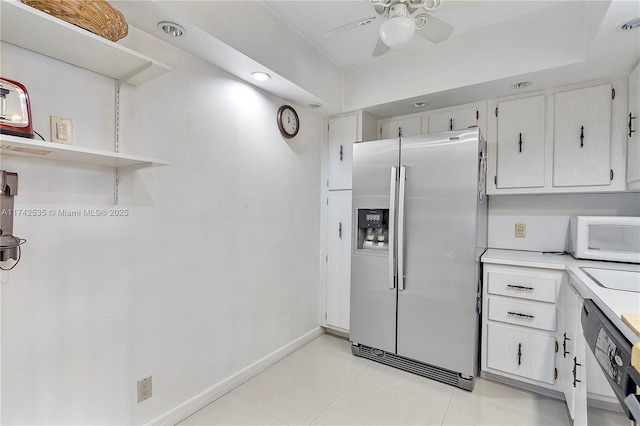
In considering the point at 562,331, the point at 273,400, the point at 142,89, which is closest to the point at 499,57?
the point at 562,331

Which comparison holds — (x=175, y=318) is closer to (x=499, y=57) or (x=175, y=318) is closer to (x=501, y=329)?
(x=501, y=329)

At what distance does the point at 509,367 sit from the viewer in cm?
209

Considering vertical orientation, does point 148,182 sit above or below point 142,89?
below

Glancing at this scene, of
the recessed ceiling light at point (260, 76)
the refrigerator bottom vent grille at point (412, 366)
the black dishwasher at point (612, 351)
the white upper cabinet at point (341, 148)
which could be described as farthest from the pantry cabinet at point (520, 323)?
the recessed ceiling light at point (260, 76)

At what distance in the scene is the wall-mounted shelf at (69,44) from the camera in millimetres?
1040

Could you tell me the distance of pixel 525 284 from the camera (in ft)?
6.70

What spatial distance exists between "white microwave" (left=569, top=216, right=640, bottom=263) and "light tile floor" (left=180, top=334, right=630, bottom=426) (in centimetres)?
104

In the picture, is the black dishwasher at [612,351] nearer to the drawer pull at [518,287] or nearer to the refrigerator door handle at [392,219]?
the drawer pull at [518,287]

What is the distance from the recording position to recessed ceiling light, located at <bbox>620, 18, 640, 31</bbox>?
1459mm

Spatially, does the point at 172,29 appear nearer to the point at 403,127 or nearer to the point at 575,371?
the point at 403,127

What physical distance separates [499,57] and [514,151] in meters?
0.72

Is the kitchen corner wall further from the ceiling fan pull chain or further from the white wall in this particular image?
the white wall

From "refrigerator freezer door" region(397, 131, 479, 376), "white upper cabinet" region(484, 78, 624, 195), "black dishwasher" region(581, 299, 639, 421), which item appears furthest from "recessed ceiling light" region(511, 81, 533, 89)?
"black dishwasher" region(581, 299, 639, 421)

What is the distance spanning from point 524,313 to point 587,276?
1.87 feet
